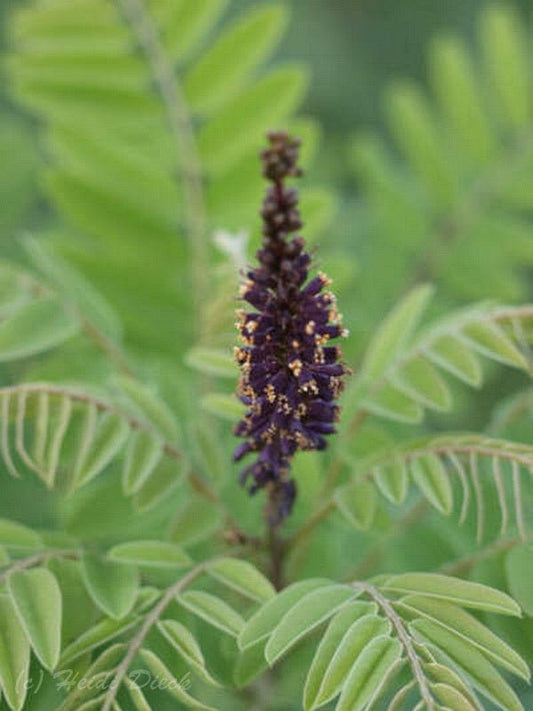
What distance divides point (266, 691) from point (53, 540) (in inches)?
16.4

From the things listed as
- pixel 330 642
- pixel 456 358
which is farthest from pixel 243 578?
pixel 456 358

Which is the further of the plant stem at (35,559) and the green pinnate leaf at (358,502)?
the green pinnate leaf at (358,502)

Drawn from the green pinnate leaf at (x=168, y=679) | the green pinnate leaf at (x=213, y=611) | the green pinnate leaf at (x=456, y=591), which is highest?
the green pinnate leaf at (x=456, y=591)

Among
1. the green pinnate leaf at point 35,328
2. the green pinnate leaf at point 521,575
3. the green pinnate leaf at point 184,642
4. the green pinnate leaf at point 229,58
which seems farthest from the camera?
the green pinnate leaf at point 229,58

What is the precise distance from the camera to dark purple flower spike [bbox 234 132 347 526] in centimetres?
105

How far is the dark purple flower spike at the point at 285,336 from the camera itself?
3.43 feet

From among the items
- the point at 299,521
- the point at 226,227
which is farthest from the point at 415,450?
the point at 226,227

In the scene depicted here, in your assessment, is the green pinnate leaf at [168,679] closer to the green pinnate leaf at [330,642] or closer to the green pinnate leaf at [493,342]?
the green pinnate leaf at [330,642]

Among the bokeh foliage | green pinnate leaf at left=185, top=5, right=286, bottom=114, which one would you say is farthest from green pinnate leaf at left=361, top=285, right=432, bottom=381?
green pinnate leaf at left=185, top=5, right=286, bottom=114

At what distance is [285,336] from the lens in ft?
3.56

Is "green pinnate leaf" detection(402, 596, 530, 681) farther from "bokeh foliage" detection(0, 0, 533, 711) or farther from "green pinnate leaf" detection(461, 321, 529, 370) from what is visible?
"green pinnate leaf" detection(461, 321, 529, 370)

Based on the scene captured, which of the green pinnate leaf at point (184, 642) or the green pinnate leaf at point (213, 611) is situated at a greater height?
the green pinnate leaf at point (213, 611)

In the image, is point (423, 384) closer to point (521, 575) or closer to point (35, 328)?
point (521, 575)

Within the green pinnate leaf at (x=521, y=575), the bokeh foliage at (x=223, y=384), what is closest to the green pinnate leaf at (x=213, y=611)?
the bokeh foliage at (x=223, y=384)
